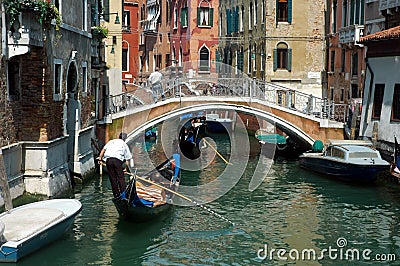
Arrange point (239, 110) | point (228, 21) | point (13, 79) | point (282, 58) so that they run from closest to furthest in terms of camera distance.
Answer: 1. point (13, 79)
2. point (239, 110)
3. point (282, 58)
4. point (228, 21)

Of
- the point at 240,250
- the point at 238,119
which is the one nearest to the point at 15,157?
the point at 240,250

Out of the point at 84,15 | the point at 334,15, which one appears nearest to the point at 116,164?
the point at 84,15

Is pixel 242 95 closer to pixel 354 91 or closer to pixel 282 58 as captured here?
pixel 354 91

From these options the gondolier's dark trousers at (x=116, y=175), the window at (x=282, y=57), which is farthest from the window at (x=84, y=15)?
the window at (x=282, y=57)

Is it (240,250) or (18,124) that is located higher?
(18,124)

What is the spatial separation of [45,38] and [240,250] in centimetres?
399

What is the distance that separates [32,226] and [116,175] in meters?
Answer: 1.70

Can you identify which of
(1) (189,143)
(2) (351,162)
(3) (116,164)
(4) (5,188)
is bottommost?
(1) (189,143)

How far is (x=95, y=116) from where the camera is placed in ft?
47.1

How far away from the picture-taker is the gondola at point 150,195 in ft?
29.1

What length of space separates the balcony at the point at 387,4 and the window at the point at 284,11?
5359 mm

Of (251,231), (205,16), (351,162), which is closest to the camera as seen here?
(251,231)

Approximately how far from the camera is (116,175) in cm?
895

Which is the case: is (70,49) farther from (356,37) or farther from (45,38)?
(356,37)
